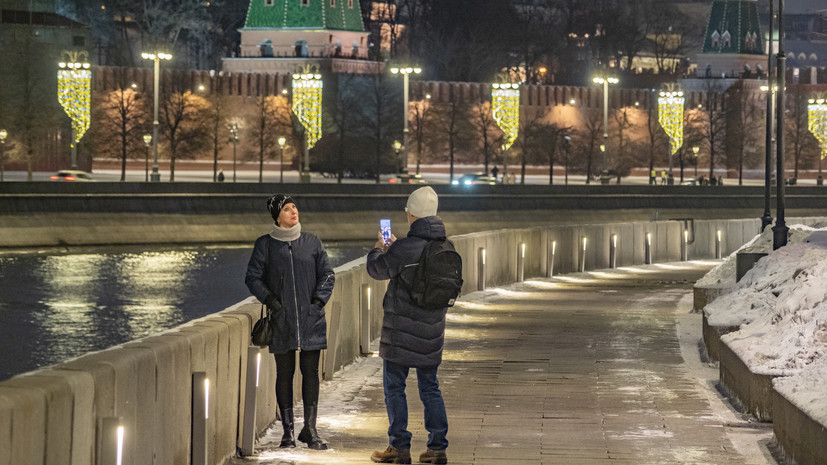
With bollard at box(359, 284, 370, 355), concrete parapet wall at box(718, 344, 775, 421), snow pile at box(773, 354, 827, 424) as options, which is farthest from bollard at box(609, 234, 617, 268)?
snow pile at box(773, 354, 827, 424)

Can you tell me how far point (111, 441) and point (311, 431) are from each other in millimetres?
2632

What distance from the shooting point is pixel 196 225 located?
159 feet

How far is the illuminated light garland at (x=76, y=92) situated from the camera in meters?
69.6

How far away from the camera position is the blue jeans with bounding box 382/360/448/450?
852cm

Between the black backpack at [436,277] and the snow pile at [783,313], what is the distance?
260 cm

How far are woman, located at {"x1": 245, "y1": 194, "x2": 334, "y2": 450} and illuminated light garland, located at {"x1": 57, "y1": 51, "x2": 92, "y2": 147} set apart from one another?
62219mm

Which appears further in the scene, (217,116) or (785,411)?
(217,116)

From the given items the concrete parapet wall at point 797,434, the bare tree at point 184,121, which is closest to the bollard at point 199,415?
the concrete parapet wall at point 797,434

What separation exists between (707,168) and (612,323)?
93.8 m

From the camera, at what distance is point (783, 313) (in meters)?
10.9

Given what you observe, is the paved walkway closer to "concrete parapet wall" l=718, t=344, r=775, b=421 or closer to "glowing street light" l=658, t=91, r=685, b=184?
"concrete parapet wall" l=718, t=344, r=775, b=421

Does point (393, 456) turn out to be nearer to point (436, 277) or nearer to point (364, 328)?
point (436, 277)

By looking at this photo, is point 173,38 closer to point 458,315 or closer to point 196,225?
point 196,225

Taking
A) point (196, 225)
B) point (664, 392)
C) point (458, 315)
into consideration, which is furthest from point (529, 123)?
point (664, 392)
